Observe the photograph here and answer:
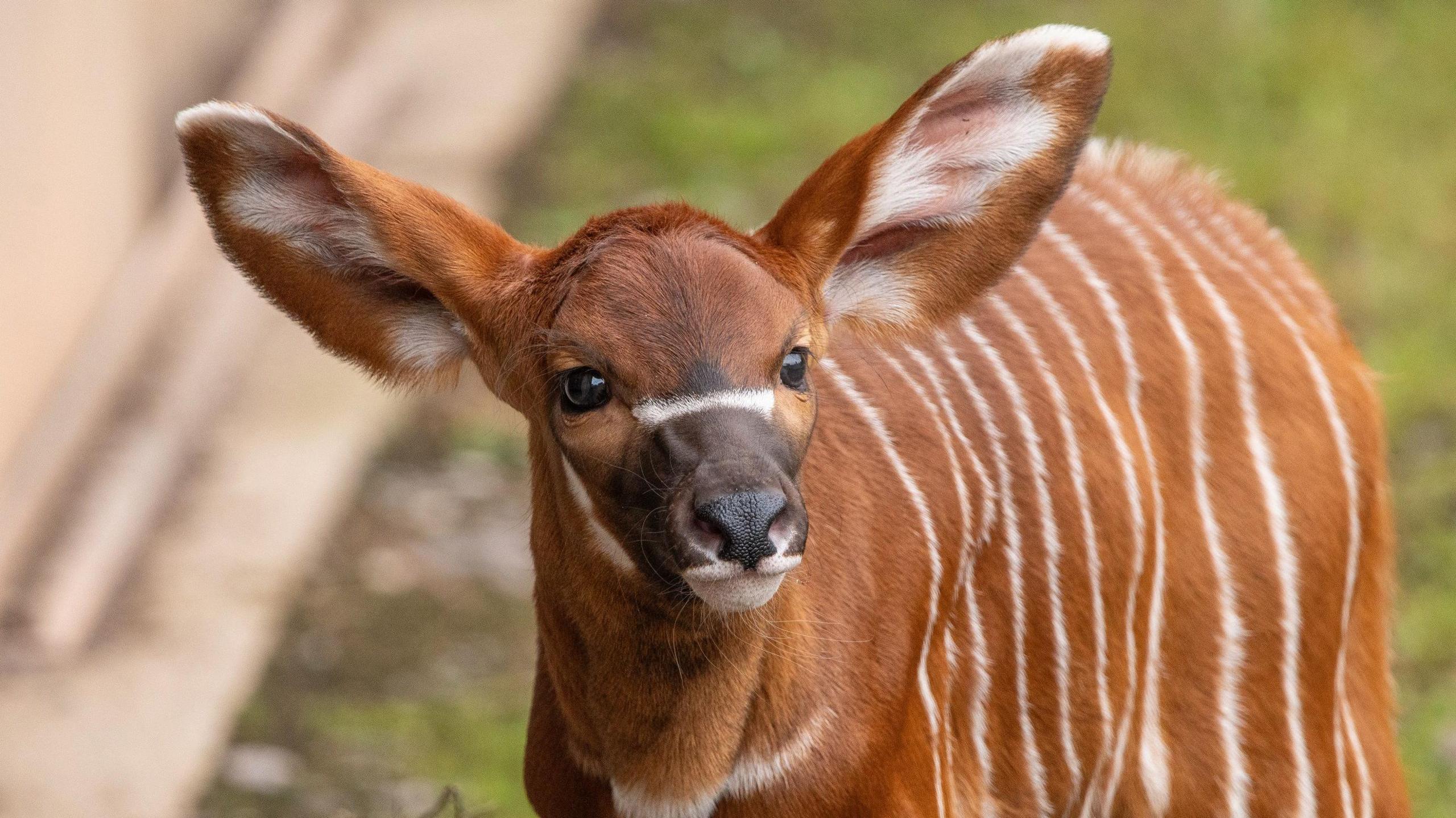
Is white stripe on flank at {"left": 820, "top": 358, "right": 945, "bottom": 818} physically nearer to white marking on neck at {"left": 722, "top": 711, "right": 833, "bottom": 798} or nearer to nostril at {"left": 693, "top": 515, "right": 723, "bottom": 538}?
white marking on neck at {"left": 722, "top": 711, "right": 833, "bottom": 798}

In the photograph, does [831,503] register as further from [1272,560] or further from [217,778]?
[217,778]

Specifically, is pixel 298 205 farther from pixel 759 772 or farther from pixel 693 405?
pixel 759 772

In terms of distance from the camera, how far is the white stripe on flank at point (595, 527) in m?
3.17

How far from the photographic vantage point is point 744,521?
9.21 ft

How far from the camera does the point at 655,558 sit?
3.04 meters

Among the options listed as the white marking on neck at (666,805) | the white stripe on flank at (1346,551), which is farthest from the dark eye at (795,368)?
the white stripe on flank at (1346,551)

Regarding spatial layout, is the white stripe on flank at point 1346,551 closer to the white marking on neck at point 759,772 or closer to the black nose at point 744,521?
the white marking on neck at point 759,772

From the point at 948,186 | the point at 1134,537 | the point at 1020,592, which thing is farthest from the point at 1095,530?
the point at 948,186

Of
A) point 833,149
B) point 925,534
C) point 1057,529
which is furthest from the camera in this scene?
point 833,149

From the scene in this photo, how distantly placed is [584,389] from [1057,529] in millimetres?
1267

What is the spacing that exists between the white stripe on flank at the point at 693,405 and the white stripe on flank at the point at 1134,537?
4.11 feet

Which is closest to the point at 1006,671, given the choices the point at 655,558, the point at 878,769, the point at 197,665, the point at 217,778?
the point at 878,769

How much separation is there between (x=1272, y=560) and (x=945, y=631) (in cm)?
82

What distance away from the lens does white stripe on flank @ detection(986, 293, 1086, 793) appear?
386 centimetres
